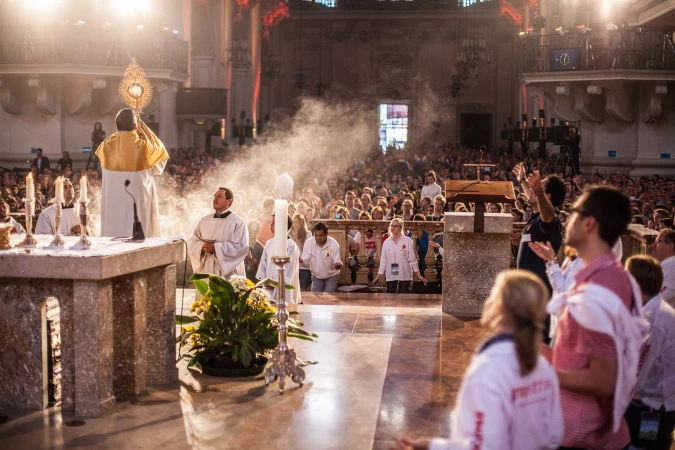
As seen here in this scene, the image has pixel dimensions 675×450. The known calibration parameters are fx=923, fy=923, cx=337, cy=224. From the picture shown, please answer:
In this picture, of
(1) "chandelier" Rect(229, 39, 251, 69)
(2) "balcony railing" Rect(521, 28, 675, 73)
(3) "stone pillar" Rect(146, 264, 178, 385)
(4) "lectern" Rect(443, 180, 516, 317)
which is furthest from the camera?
(1) "chandelier" Rect(229, 39, 251, 69)

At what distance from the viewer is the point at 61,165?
69.5 feet

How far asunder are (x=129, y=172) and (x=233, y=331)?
1.85m

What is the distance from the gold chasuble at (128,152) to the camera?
713 cm

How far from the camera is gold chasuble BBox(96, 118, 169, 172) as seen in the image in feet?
23.4

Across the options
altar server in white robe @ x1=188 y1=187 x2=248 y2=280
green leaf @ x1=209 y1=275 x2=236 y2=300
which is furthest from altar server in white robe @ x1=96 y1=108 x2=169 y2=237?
green leaf @ x1=209 y1=275 x2=236 y2=300

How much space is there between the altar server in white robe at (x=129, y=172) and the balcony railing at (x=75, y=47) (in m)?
14.3

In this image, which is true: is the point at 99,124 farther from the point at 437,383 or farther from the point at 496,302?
the point at 496,302

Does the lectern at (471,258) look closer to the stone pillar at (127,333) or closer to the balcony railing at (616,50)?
the stone pillar at (127,333)

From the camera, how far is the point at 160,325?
5.98 m

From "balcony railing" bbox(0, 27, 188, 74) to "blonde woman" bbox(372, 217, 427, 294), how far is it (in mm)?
12544

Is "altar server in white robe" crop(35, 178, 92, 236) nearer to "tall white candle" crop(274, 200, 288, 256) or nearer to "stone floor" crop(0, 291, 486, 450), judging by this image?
"stone floor" crop(0, 291, 486, 450)

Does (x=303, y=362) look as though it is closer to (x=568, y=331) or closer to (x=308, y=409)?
(x=308, y=409)

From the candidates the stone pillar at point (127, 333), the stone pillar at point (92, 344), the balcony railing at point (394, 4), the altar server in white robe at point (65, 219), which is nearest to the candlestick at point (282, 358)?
the stone pillar at point (127, 333)

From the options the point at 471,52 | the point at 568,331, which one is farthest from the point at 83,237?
the point at 471,52
